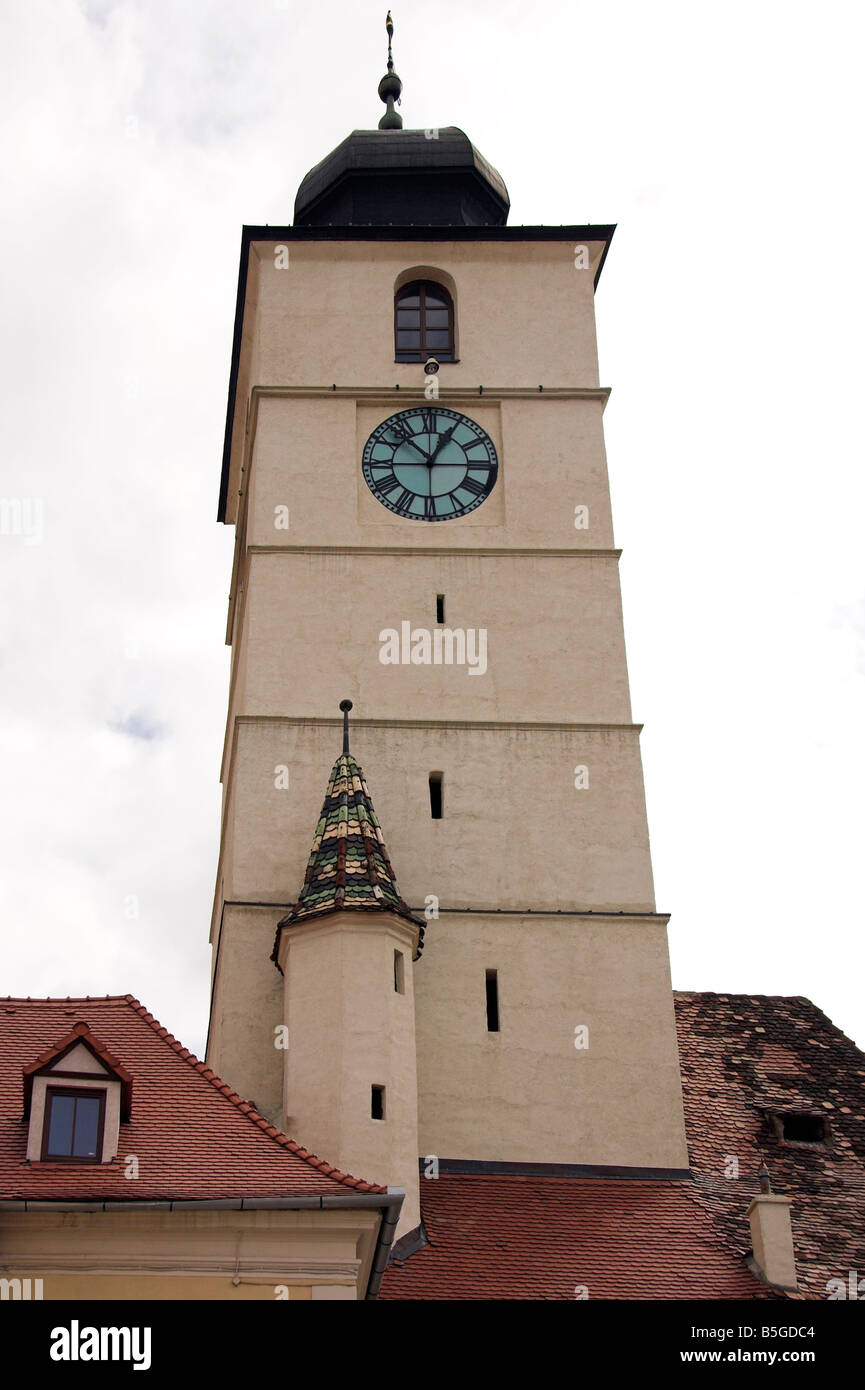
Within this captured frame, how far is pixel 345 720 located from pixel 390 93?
14.4 metres

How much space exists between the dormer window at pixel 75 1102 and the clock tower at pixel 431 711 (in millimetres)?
2832

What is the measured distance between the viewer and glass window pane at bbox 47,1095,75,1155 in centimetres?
1588

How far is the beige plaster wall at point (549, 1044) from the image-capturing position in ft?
66.2

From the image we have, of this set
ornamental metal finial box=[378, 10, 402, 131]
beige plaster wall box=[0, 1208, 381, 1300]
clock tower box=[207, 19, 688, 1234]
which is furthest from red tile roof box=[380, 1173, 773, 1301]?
ornamental metal finial box=[378, 10, 402, 131]

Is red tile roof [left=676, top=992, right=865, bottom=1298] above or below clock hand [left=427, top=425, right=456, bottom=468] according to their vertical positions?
below

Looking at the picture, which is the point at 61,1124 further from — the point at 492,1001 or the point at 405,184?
the point at 405,184

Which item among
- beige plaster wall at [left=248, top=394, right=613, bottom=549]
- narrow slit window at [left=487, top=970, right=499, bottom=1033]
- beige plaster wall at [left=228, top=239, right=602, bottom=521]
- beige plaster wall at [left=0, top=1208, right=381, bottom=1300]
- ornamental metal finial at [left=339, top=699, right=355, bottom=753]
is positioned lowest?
beige plaster wall at [left=0, top=1208, right=381, bottom=1300]

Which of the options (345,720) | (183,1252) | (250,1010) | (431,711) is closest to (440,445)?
(431,711)

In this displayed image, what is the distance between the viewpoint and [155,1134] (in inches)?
643

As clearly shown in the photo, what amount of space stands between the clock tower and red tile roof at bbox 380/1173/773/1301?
0.44 m

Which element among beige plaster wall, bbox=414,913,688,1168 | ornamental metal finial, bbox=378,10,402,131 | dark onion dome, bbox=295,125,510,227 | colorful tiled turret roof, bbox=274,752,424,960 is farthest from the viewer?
ornamental metal finial, bbox=378,10,402,131

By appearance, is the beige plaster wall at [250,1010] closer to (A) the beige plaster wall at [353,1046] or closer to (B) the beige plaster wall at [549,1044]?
(A) the beige plaster wall at [353,1046]

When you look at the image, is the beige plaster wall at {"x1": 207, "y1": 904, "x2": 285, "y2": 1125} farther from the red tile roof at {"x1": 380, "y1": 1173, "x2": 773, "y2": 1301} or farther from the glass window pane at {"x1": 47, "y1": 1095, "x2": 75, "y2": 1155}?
the glass window pane at {"x1": 47, "y1": 1095, "x2": 75, "y2": 1155}

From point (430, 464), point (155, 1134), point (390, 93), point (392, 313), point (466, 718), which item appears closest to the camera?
point (155, 1134)
